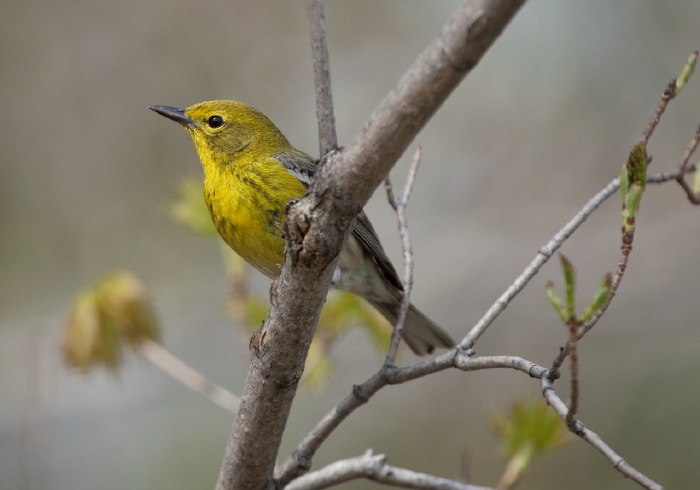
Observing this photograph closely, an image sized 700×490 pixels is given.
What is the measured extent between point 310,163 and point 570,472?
301 cm

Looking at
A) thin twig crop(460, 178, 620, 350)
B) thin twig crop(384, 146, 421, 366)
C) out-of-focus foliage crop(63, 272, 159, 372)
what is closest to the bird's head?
out-of-focus foliage crop(63, 272, 159, 372)

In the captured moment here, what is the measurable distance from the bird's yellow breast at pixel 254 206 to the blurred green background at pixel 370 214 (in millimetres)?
1999

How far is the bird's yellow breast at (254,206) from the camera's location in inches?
132

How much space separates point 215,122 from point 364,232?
100cm

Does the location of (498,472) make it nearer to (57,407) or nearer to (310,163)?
(310,163)

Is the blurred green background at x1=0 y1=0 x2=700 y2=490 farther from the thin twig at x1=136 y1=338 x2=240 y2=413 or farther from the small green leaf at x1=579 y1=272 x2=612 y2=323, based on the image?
the small green leaf at x1=579 y1=272 x2=612 y2=323

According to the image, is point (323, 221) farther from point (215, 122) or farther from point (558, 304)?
point (215, 122)

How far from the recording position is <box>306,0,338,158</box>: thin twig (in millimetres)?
1934

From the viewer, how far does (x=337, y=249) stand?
1.92m

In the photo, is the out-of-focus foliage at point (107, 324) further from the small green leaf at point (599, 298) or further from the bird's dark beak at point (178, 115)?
the small green leaf at point (599, 298)

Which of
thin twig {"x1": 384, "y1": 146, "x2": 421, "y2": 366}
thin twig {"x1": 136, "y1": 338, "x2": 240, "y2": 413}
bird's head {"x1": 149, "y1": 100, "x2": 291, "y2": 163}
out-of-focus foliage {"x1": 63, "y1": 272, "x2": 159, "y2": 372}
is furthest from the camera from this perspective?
bird's head {"x1": 149, "y1": 100, "x2": 291, "y2": 163}

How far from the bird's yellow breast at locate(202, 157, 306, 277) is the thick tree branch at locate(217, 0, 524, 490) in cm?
102

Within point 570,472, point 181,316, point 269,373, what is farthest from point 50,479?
point 269,373

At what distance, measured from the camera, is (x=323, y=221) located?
1.85 m
